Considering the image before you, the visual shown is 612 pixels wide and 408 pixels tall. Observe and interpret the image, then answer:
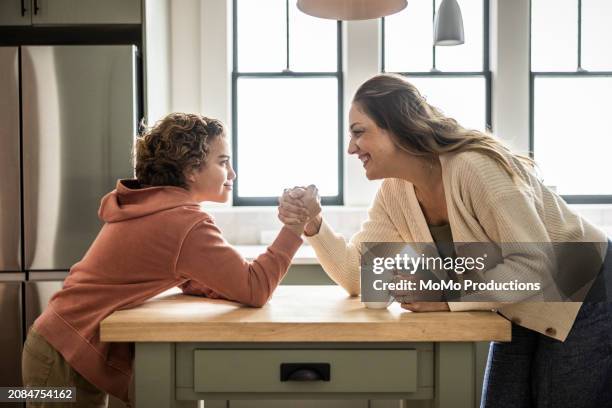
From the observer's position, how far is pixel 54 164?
296 centimetres

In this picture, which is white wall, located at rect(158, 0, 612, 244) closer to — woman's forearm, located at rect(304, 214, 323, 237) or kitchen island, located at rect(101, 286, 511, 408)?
woman's forearm, located at rect(304, 214, 323, 237)

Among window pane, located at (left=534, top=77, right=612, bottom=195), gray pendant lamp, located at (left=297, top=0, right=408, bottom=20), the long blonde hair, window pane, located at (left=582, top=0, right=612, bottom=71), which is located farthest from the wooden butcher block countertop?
window pane, located at (left=582, top=0, right=612, bottom=71)

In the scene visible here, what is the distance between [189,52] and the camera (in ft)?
12.8

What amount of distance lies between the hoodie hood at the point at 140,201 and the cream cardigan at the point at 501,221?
1.53 ft

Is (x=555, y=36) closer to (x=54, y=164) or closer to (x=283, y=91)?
(x=283, y=91)

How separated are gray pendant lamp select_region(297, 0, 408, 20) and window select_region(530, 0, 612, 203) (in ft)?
7.85

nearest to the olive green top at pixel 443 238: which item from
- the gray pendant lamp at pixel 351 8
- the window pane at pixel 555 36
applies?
the gray pendant lamp at pixel 351 8

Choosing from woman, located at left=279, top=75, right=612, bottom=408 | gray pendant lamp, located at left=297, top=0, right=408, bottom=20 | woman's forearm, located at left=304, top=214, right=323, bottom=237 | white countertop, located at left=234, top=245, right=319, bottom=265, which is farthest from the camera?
white countertop, located at left=234, top=245, right=319, bottom=265

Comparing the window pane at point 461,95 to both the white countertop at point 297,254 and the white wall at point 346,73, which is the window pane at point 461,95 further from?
the white countertop at point 297,254

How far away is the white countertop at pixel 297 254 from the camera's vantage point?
309 cm

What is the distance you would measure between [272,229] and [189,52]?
124cm

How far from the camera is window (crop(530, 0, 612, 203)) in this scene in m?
4.13

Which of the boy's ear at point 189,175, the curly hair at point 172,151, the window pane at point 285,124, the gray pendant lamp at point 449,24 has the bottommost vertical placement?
the boy's ear at point 189,175

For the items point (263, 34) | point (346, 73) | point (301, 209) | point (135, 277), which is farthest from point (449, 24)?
point (135, 277)
